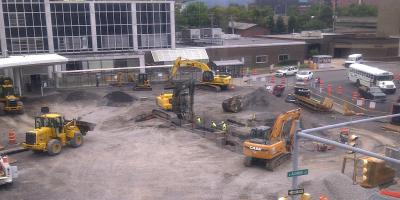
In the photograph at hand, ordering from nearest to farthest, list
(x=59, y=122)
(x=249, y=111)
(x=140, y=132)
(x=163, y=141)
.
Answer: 1. (x=59, y=122)
2. (x=163, y=141)
3. (x=140, y=132)
4. (x=249, y=111)

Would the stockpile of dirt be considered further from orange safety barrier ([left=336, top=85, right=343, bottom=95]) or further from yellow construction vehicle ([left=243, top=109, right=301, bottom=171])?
orange safety barrier ([left=336, top=85, right=343, bottom=95])

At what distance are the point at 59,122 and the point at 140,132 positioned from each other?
253 inches

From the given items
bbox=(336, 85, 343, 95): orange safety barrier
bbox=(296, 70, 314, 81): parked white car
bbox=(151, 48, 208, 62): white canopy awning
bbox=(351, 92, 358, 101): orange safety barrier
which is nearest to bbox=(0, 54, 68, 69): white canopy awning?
bbox=(151, 48, 208, 62): white canopy awning

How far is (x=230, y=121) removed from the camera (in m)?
34.0

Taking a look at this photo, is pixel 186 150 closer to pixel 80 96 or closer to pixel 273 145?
pixel 273 145

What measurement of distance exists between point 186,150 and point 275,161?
591 cm

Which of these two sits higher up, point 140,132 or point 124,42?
point 124,42

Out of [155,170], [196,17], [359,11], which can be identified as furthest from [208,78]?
[359,11]

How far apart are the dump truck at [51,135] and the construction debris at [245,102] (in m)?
13.0

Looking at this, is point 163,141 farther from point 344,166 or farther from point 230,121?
point 344,166

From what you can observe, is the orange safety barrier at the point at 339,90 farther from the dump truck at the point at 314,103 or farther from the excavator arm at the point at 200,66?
the excavator arm at the point at 200,66

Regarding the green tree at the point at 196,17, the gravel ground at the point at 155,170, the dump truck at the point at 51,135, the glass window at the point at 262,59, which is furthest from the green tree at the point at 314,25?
the dump truck at the point at 51,135

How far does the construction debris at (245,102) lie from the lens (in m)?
36.8

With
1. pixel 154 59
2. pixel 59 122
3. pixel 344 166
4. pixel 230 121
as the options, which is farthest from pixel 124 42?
pixel 344 166
